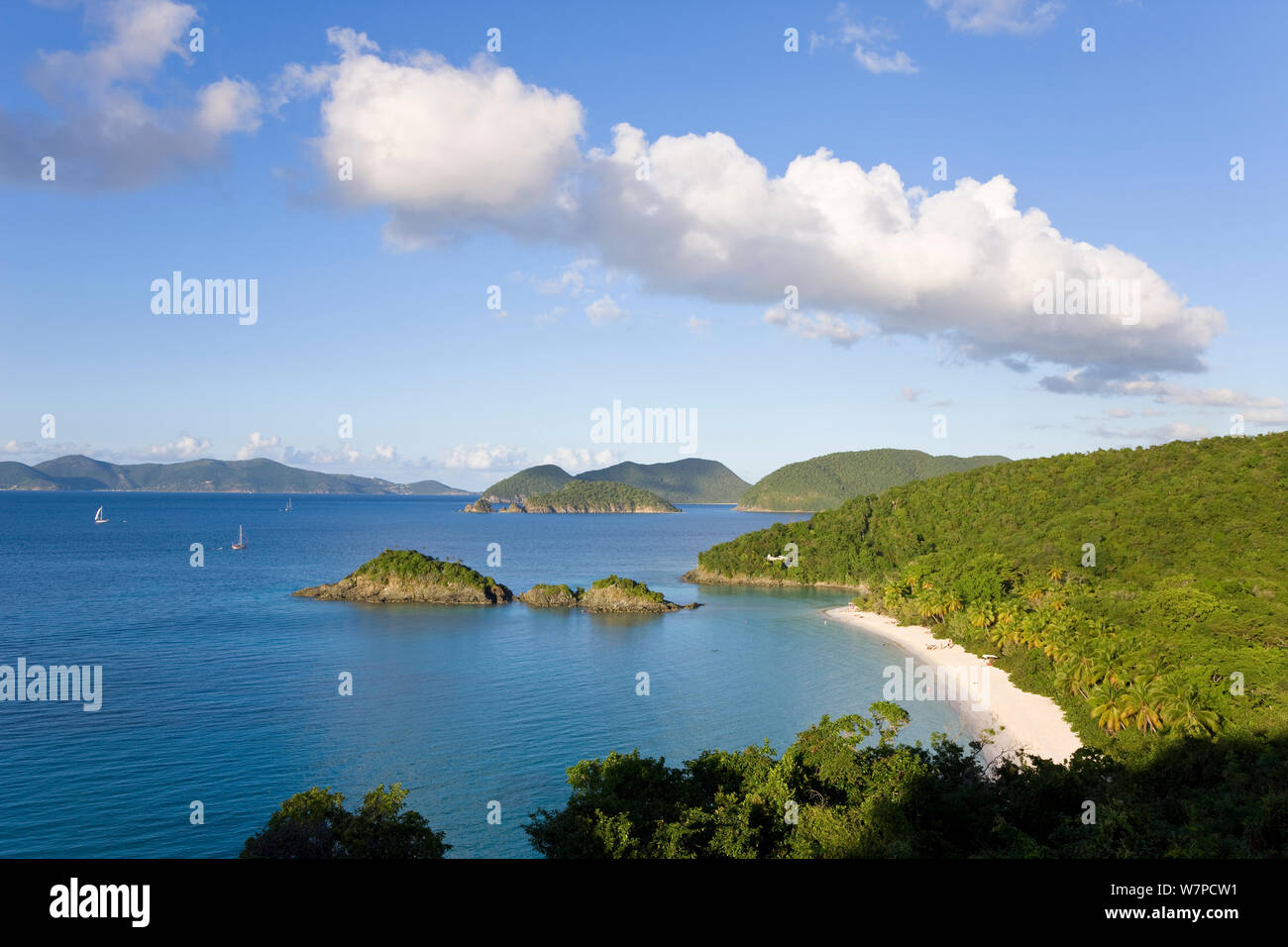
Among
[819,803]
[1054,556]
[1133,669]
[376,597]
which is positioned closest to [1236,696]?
[1133,669]

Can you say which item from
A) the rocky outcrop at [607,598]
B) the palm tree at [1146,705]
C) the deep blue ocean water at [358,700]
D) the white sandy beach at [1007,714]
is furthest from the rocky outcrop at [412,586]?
the palm tree at [1146,705]

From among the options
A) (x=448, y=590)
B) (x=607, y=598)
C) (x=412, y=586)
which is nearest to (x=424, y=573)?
(x=412, y=586)

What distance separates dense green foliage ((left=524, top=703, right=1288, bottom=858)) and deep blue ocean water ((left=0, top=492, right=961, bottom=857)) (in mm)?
7966

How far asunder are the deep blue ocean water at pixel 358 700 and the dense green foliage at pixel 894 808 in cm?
797

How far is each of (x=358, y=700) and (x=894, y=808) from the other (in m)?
40.6

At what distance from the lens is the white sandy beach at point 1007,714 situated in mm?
44500

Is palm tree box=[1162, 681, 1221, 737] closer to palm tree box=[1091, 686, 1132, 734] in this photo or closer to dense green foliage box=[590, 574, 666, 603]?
palm tree box=[1091, 686, 1132, 734]

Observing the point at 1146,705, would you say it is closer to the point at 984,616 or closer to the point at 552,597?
the point at 984,616

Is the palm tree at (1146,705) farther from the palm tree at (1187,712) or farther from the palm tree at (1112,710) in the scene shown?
the palm tree at (1187,712)

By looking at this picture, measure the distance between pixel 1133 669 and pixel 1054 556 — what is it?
42801 millimetres

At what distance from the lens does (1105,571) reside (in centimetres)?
7956

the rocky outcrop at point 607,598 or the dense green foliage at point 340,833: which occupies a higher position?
the dense green foliage at point 340,833

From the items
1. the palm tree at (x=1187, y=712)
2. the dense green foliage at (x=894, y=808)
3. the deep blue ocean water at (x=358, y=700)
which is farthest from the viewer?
the palm tree at (x=1187, y=712)
